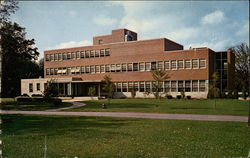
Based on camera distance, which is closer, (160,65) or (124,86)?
(160,65)

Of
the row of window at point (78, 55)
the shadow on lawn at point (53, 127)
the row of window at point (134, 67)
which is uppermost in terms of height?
the row of window at point (78, 55)

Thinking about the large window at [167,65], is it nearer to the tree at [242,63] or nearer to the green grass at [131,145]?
the tree at [242,63]

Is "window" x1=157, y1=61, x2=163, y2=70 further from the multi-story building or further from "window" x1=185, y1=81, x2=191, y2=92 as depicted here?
"window" x1=185, y1=81, x2=191, y2=92

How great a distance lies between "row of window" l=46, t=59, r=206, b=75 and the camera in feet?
154

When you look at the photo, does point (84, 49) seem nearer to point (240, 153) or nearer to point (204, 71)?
point (204, 71)

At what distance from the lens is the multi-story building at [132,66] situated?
46653mm

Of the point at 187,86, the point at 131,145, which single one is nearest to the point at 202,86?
the point at 187,86

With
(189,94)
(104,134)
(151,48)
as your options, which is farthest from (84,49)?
(104,134)

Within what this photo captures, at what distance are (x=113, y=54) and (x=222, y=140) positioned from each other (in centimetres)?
4689

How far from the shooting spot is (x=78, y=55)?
60000mm

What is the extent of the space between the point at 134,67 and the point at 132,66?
51cm

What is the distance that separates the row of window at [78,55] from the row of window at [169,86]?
26.2ft

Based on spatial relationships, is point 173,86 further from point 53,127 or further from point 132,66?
point 53,127

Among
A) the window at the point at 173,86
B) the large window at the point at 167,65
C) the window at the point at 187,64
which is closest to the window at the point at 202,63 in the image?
the window at the point at 187,64
